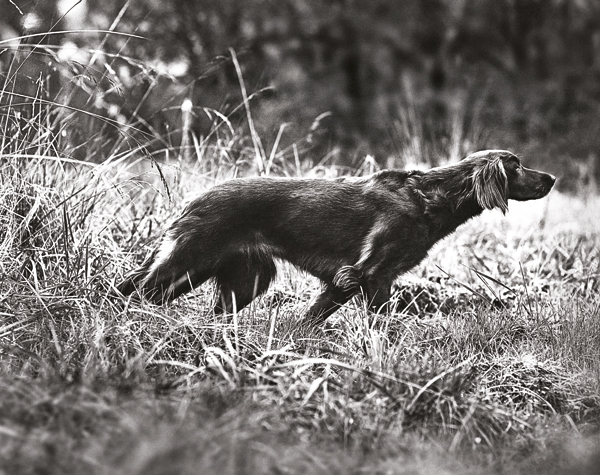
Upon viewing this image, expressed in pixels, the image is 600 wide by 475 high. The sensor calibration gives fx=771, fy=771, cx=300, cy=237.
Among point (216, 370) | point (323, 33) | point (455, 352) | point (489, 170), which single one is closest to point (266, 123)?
point (323, 33)

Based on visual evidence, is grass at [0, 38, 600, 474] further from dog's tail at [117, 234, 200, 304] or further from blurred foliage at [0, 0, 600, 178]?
blurred foliage at [0, 0, 600, 178]

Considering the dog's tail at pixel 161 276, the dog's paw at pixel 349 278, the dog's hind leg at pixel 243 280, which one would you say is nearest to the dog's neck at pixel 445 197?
the dog's paw at pixel 349 278

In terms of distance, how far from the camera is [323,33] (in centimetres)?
1191

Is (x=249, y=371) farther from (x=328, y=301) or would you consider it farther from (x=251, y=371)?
(x=328, y=301)

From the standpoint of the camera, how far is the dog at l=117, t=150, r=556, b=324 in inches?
146

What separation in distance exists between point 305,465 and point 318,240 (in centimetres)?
172

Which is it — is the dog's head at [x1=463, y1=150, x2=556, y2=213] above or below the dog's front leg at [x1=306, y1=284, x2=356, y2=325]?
above

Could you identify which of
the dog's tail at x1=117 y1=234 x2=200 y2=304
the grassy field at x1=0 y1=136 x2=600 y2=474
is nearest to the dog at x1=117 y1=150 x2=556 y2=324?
the dog's tail at x1=117 y1=234 x2=200 y2=304

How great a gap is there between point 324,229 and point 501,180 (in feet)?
3.27

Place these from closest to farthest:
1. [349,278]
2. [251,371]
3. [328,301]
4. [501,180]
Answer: [251,371] < [349,278] < [328,301] < [501,180]

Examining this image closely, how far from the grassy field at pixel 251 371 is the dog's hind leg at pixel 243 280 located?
0.38 ft

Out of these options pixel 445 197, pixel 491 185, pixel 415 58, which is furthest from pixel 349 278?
pixel 415 58

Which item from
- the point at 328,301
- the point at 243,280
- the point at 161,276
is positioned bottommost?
the point at 328,301

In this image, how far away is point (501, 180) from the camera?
4.09 meters
